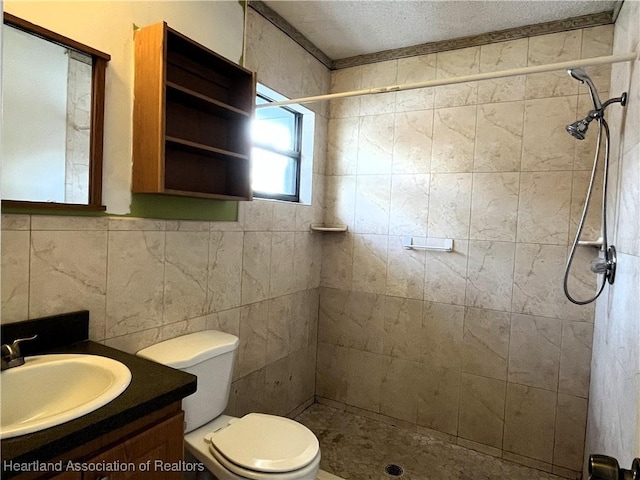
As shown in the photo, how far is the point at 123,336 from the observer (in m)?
1.68

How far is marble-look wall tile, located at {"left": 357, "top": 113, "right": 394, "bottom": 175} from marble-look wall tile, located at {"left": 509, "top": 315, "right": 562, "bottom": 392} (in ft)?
4.11

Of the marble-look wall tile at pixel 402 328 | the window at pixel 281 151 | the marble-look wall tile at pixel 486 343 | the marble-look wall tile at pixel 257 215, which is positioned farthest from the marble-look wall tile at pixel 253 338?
the marble-look wall tile at pixel 486 343

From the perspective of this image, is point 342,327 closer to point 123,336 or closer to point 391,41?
point 123,336

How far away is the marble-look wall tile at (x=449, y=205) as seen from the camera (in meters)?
2.52

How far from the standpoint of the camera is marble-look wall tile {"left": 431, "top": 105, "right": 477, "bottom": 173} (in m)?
2.51

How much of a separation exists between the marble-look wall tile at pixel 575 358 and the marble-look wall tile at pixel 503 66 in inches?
52.1

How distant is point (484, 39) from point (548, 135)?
27.4 inches

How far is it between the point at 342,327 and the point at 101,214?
184cm

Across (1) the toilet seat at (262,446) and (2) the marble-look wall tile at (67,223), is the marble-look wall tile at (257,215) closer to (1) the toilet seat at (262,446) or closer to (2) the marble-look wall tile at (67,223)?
(2) the marble-look wall tile at (67,223)

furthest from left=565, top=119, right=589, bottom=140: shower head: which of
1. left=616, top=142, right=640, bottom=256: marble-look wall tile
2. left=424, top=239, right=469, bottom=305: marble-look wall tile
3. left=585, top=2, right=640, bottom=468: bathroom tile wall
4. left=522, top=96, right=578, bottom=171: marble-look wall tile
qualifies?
left=424, top=239, right=469, bottom=305: marble-look wall tile

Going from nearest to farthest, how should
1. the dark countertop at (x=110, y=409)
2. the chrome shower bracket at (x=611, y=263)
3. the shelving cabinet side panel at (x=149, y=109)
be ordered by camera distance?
1. the dark countertop at (x=110, y=409)
2. the shelving cabinet side panel at (x=149, y=109)
3. the chrome shower bracket at (x=611, y=263)

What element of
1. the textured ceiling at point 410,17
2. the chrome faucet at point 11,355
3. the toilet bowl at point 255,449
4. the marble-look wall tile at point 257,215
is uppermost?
the textured ceiling at point 410,17

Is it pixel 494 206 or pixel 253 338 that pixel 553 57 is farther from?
pixel 253 338

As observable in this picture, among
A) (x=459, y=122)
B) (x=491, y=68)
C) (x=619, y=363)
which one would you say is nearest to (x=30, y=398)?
(x=619, y=363)
